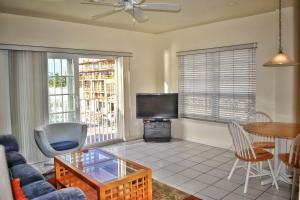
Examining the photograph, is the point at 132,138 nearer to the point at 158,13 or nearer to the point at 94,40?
the point at 94,40

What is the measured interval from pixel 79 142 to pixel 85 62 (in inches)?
93.1

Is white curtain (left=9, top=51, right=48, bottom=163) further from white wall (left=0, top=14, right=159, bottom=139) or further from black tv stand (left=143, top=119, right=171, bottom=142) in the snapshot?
black tv stand (left=143, top=119, right=171, bottom=142)

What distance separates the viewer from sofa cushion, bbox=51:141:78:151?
4.13 meters

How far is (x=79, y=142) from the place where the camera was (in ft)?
14.4

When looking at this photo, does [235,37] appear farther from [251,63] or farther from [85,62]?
[85,62]

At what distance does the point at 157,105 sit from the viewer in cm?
584

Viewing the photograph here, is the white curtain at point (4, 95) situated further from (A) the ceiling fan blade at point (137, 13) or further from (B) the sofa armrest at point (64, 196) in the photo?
(B) the sofa armrest at point (64, 196)

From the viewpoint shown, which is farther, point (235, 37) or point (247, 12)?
point (235, 37)

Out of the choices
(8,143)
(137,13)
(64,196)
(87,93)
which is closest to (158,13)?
(137,13)

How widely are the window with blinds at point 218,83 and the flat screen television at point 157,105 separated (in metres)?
0.28

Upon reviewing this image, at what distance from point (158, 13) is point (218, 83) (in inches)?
74.6

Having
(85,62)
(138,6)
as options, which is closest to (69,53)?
(85,62)

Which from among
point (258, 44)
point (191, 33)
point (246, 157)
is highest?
point (191, 33)

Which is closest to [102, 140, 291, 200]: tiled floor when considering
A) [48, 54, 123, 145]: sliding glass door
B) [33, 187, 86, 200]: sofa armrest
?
[48, 54, 123, 145]: sliding glass door
